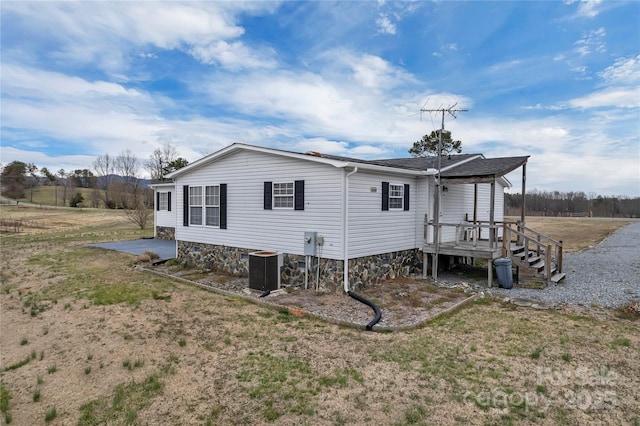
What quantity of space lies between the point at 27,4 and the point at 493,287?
15973 millimetres

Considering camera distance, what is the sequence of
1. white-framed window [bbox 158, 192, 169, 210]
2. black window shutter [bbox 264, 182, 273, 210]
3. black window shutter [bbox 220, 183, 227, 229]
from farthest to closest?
white-framed window [bbox 158, 192, 169, 210] < black window shutter [bbox 220, 183, 227, 229] < black window shutter [bbox 264, 182, 273, 210]

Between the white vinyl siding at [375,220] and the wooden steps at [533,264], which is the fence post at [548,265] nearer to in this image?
the wooden steps at [533,264]

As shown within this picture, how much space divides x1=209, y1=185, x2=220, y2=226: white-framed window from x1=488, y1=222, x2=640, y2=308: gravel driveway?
8293mm

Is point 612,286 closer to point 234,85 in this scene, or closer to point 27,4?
point 234,85

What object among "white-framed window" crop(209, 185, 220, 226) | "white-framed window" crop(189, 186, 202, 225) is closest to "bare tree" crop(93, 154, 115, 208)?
"white-framed window" crop(189, 186, 202, 225)

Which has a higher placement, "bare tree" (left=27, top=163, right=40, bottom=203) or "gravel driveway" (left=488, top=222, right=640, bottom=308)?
"bare tree" (left=27, top=163, right=40, bottom=203)

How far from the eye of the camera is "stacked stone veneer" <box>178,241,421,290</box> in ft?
28.7

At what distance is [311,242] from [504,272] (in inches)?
202

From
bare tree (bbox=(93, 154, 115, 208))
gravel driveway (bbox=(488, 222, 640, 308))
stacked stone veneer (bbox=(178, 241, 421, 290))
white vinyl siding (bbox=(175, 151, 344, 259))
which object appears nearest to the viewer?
gravel driveway (bbox=(488, 222, 640, 308))

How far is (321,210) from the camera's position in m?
8.79

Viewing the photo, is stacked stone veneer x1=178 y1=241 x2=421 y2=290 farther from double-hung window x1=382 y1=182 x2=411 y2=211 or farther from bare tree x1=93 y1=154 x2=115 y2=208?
bare tree x1=93 y1=154 x2=115 y2=208

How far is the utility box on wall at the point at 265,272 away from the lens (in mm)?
8828

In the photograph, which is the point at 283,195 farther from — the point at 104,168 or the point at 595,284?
the point at 104,168

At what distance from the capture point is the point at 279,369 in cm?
466
